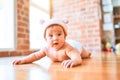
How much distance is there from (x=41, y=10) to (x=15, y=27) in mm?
1193

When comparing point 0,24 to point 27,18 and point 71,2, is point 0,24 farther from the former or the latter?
point 71,2

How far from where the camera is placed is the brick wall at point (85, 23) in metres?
3.96

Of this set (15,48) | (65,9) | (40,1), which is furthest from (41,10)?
(15,48)

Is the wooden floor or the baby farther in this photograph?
the baby

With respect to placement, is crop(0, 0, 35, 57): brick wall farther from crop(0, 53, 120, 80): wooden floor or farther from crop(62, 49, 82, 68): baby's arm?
crop(0, 53, 120, 80): wooden floor

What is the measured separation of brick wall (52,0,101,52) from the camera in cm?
396

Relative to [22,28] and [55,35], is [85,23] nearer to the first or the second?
[22,28]

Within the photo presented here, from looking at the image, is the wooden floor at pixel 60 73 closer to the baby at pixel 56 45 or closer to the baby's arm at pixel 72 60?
the baby's arm at pixel 72 60

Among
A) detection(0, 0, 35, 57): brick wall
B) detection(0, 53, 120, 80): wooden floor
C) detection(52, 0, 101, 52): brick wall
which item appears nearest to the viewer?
detection(0, 53, 120, 80): wooden floor

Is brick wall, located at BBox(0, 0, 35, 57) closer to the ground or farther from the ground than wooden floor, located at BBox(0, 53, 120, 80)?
farther from the ground

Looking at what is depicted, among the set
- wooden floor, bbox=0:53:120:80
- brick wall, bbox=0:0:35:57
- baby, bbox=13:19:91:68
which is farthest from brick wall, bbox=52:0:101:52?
wooden floor, bbox=0:53:120:80

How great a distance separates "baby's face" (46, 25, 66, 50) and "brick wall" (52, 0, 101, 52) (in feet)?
9.05

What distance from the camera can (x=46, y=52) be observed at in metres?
1.35

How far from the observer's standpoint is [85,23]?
4.02 m
